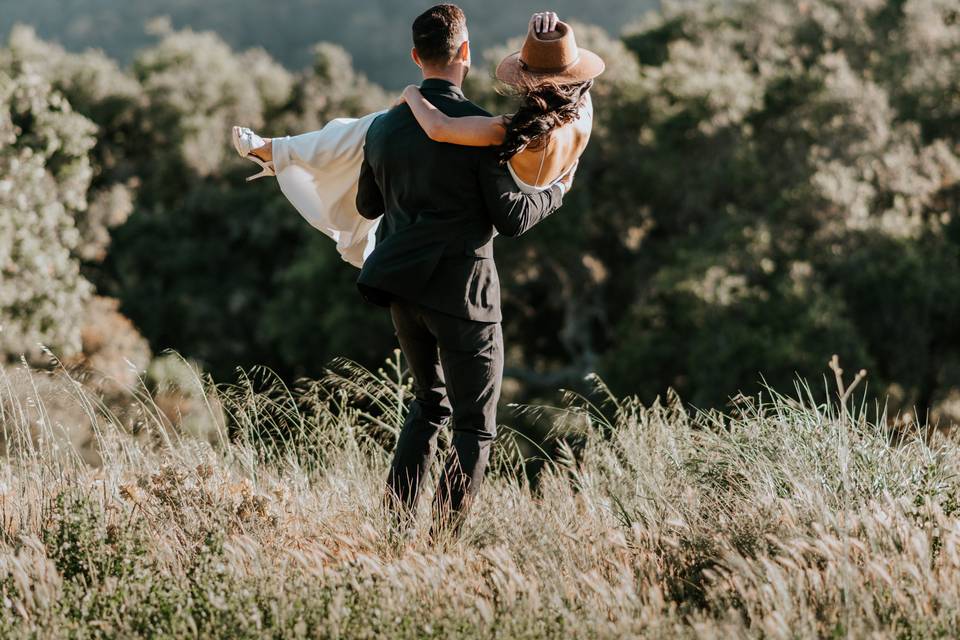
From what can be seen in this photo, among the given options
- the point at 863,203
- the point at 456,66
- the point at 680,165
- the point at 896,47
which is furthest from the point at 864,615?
the point at 896,47

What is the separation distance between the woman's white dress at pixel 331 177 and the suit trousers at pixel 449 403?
513 millimetres

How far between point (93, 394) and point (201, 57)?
2700 cm

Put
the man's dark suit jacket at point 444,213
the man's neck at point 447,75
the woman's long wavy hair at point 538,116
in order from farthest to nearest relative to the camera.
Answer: the man's neck at point 447,75 < the man's dark suit jacket at point 444,213 < the woman's long wavy hair at point 538,116

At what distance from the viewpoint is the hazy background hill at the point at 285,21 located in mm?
25078

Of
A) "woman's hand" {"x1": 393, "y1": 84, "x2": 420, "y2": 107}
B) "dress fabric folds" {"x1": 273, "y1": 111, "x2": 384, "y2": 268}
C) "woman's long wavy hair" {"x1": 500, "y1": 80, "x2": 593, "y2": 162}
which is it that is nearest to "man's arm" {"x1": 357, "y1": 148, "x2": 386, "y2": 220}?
"dress fabric folds" {"x1": 273, "y1": 111, "x2": 384, "y2": 268}

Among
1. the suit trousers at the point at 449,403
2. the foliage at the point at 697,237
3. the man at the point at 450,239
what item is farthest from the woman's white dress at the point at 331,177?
the foliage at the point at 697,237

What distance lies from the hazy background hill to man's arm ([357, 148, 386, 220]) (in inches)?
808

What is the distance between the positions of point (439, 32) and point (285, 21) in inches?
1359

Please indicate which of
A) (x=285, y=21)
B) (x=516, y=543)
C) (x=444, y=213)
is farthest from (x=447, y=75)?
(x=285, y=21)

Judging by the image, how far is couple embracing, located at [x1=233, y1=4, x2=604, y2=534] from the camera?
126 inches

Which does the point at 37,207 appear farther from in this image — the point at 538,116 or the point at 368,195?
the point at 538,116

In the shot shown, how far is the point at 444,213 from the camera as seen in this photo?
10.8 ft

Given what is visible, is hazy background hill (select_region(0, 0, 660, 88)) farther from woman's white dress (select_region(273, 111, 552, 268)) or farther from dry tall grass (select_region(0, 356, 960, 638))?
dry tall grass (select_region(0, 356, 960, 638))

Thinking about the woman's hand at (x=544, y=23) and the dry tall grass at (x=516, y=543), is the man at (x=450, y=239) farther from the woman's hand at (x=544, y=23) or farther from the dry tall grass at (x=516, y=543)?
the dry tall grass at (x=516, y=543)
